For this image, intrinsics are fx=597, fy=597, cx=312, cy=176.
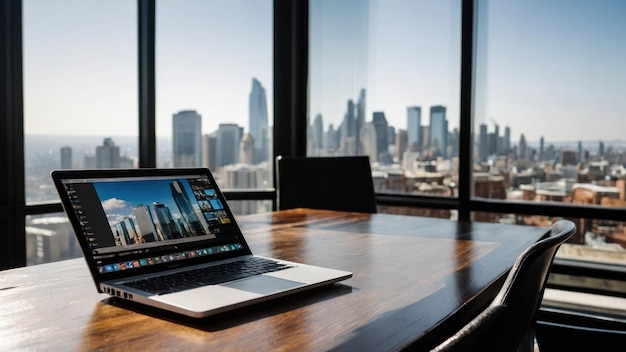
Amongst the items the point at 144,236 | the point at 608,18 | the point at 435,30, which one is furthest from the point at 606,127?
the point at 144,236

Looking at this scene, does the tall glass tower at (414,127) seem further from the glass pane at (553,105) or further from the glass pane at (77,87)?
the glass pane at (77,87)

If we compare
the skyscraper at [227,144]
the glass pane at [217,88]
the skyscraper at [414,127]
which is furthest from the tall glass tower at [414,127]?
the skyscraper at [227,144]

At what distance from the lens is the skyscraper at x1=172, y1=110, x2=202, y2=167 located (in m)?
3.43

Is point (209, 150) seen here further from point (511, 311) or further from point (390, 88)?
point (511, 311)

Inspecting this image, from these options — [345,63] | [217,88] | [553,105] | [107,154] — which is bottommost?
[107,154]

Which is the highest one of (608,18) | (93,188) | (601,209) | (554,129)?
(608,18)

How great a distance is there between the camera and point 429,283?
3.80 ft

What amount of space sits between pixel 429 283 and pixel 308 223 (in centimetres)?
87

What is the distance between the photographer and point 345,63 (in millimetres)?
3697

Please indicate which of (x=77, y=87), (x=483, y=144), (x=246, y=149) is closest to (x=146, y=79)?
(x=77, y=87)

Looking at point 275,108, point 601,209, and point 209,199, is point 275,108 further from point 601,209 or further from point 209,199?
point 209,199

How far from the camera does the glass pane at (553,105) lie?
9.71 ft

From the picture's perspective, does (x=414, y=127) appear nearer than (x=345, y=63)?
Yes

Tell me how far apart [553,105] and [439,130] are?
0.61 metres
